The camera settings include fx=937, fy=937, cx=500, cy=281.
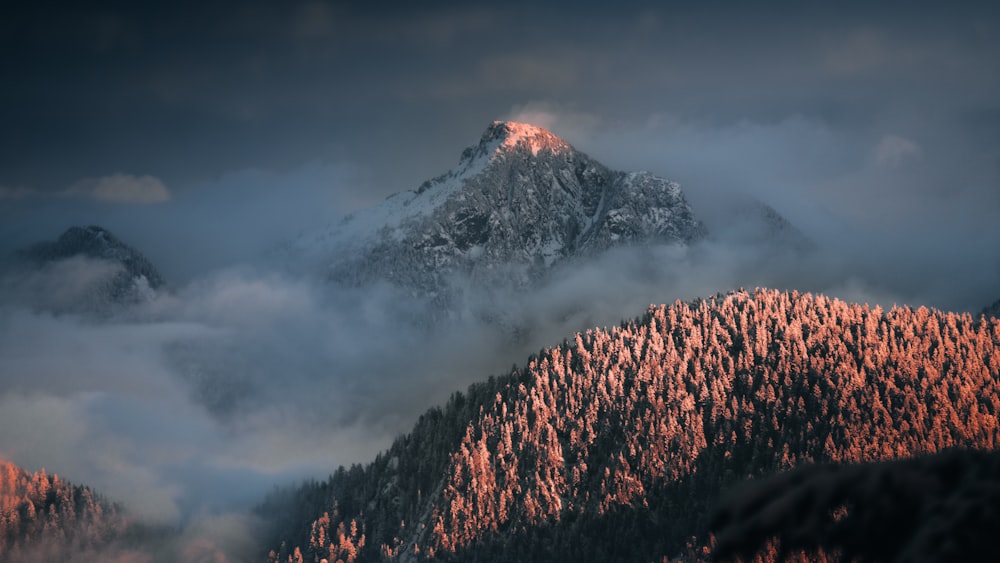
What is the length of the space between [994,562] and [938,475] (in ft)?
12.2

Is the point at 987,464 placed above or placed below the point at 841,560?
above

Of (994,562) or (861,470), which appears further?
(861,470)

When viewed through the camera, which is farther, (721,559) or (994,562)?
(721,559)

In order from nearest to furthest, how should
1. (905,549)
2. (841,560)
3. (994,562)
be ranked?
(994,562) → (905,549) → (841,560)

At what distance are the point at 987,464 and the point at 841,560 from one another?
250 inches

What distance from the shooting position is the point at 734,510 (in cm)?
3362

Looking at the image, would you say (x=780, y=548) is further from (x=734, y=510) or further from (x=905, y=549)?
(x=905, y=549)

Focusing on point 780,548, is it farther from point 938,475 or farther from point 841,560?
point 938,475

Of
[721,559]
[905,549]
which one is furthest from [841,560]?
[721,559]

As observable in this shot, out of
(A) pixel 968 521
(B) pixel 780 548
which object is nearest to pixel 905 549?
(A) pixel 968 521

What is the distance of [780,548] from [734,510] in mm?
2322

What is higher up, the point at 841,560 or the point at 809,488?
the point at 809,488

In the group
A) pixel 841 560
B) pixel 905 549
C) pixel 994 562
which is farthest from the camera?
pixel 841 560

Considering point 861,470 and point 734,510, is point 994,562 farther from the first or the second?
point 734,510
